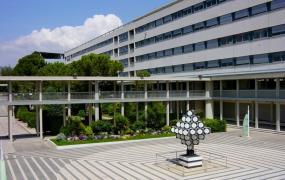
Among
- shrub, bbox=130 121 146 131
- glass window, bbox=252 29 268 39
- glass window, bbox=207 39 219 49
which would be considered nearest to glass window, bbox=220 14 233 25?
glass window, bbox=207 39 219 49

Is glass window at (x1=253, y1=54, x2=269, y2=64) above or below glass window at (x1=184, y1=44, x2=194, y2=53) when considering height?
below

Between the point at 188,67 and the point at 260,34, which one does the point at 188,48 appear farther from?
the point at 260,34

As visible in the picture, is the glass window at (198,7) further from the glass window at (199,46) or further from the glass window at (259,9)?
the glass window at (259,9)

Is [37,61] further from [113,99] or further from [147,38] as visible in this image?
[113,99]

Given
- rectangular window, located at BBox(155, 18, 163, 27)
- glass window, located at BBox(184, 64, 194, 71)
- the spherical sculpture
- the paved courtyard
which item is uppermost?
rectangular window, located at BBox(155, 18, 163, 27)

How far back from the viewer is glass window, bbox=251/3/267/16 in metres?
36.3

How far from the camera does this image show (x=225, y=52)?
138ft


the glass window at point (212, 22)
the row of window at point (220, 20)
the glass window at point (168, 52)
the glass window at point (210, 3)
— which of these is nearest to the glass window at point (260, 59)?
the row of window at point (220, 20)

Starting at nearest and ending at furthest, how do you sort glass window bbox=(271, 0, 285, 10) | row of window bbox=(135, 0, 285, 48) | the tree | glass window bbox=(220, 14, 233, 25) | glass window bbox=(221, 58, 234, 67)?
glass window bbox=(271, 0, 285, 10)
row of window bbox=(135, 0, 285, 48)
glass window bbox=(220, 14, 233, 25)
glass window bbox=(221, 58, 234, 67)
the tree

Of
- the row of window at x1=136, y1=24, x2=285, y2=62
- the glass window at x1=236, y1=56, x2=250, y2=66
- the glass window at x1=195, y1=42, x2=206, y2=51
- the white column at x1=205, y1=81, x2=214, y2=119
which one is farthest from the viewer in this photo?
the glass window at x1=195, y1=42, x2=206, y2=51

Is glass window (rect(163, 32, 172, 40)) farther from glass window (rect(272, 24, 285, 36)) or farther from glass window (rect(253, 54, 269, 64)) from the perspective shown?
glass window (rect(272, 24, 285, 36))

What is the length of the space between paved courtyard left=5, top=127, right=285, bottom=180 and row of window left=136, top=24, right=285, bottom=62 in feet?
38.0

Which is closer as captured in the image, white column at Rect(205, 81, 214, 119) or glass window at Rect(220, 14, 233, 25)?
glass window at Rect(220, 14, 233, 25)

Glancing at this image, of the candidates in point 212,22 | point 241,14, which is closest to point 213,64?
point 212,22
